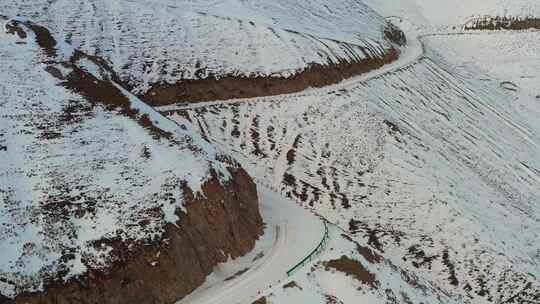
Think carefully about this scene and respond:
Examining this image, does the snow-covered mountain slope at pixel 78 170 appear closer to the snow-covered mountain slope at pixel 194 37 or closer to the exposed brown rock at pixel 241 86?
the exposed brown rock at pixel 241 86

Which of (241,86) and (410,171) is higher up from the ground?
(241,86)

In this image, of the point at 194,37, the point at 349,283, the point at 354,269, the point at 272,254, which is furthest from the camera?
the point at 194,37

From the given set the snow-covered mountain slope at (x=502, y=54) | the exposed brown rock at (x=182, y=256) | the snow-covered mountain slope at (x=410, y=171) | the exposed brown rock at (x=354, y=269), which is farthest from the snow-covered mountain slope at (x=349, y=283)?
the snow-covered mountain slope at (x=502, y=54)

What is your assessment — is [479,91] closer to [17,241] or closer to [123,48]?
[123,48]

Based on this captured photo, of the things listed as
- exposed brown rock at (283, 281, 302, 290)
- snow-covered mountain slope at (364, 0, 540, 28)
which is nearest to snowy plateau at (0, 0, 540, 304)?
exposed brown rock at (283, 281, 302, 290)

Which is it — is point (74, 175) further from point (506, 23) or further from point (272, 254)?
point (506, 23)

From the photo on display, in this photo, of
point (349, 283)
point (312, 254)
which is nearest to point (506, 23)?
point (312, 254)

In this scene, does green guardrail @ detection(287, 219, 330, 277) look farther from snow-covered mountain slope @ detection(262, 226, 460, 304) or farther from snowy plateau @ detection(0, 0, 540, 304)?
snow-covered mountain slope @ detection(262, 226, 460, 304)
